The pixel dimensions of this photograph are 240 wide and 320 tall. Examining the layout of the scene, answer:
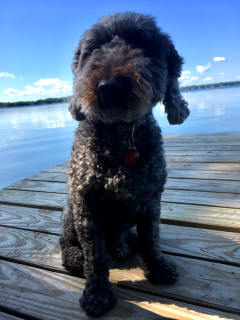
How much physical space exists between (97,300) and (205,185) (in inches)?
71.7

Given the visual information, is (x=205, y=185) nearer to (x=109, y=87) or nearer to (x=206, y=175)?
(x=206, y=175)

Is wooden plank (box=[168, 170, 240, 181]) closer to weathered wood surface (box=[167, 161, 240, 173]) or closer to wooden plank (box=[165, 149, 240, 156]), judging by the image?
weathered wood surface (box=[167, 161, 240, 173])

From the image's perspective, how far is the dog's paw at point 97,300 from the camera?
1.33 m

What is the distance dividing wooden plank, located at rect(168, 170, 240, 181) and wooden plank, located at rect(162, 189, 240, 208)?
43 centimetres

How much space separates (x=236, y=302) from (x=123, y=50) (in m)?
1.41

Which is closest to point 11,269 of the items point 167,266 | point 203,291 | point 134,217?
point 134,217

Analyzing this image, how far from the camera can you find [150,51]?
1.52 m

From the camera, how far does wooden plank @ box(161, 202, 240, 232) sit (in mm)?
2031

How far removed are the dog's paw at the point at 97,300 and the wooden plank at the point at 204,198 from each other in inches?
50.1

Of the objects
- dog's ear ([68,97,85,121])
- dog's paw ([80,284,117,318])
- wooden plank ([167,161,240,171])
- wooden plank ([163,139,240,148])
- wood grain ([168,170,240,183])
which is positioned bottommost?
dog's paw ([80,284,117,318])

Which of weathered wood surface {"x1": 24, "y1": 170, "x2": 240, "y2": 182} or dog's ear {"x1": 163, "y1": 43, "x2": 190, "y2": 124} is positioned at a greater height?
dog's ear {"x1": 163, "y1": 43, "x2": 190, "y2": 124}

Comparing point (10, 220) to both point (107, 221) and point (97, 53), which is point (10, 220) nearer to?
point (107, 221)

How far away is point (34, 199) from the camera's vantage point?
2.82 metres

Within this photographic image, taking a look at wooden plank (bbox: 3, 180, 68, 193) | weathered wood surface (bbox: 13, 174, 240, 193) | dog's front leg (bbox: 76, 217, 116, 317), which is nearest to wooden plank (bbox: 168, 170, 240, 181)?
weathered wood surface (bbox: 13, 174, 240, 193)
